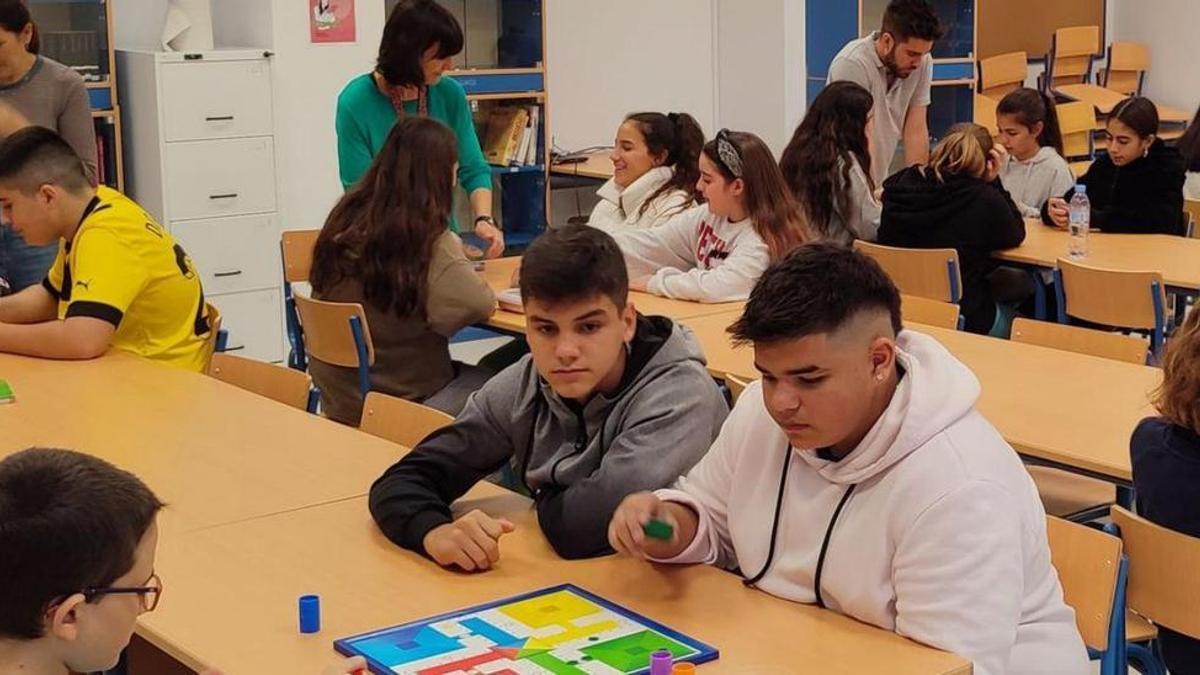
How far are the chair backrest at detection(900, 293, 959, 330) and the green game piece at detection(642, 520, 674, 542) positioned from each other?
89.4 inches

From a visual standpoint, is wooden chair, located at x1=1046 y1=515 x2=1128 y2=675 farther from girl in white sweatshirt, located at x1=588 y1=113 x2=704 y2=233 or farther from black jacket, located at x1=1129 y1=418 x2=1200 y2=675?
girl in white sweatshirt, located at x1=588 y1=113 x2=704 y2=233

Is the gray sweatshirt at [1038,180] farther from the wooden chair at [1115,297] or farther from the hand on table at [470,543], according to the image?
the hand on table at [470,543]

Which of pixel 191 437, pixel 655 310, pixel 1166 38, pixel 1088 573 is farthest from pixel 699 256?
pixel 1166 38

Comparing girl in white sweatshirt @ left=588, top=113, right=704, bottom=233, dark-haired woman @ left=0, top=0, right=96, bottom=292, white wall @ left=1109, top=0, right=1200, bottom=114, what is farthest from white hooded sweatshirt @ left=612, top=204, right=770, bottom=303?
white wall @ left=1109, top=0, right=1200, bottom=114

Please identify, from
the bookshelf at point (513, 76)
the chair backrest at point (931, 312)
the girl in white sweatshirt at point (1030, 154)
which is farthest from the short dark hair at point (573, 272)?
the bookshelf at point (513, 76)

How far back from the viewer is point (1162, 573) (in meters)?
2.56

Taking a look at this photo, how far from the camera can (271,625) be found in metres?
2.23

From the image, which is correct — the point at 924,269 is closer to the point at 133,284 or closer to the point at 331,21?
the point at 133,284

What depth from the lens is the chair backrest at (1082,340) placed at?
3992 mm

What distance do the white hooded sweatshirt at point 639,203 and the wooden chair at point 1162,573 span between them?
9.94 ft

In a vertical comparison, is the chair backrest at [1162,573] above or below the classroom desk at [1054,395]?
below

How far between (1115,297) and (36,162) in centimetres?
325

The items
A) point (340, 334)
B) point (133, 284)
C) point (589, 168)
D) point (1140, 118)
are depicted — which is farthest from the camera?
point (589, 168)

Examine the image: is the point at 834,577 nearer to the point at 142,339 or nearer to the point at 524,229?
the point at 142,339
